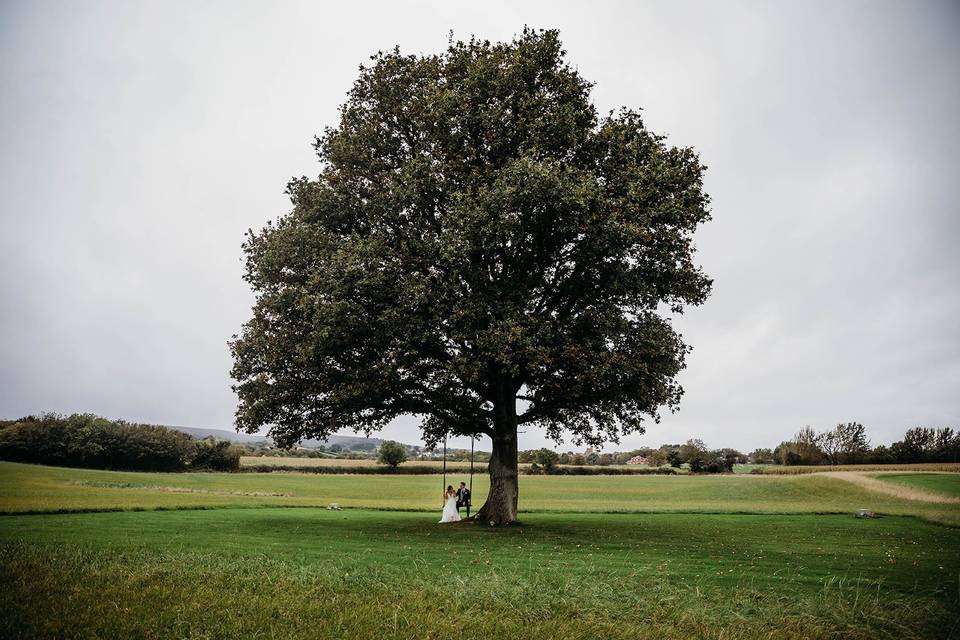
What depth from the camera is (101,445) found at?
72.1 m

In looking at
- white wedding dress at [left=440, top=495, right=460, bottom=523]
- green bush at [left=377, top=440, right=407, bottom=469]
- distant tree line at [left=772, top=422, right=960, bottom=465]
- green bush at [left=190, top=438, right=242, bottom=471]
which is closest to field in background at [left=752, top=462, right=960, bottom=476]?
distant tree line at [left=772, top=422, right=960, bottom=465]

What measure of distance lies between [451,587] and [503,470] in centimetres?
1548

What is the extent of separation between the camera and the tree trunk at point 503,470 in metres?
26.7

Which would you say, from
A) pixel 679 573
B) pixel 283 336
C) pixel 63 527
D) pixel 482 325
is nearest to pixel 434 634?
pixel 679 573

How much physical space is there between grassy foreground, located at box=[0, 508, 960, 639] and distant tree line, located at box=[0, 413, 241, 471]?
59961 mm

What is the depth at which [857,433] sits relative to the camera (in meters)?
95.7

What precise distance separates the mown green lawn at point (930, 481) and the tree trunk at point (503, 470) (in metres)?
45.9

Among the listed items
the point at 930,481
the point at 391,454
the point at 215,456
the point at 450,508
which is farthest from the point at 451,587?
the point at 215,456

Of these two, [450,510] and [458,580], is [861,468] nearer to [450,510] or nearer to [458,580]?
[450,510]

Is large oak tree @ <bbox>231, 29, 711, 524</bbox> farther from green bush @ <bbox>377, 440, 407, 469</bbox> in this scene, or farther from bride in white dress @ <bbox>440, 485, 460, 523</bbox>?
green bush @ <bbox>377, 440, 407, 469</bbox>

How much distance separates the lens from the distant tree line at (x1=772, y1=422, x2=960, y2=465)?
79.4 meters

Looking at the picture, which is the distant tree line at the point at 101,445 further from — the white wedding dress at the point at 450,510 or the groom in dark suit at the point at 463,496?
the white wedding dress at the point at 450,510

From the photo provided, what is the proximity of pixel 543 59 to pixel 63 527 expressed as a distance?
26551 millimetres

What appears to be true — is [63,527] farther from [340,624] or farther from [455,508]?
[340,624]
